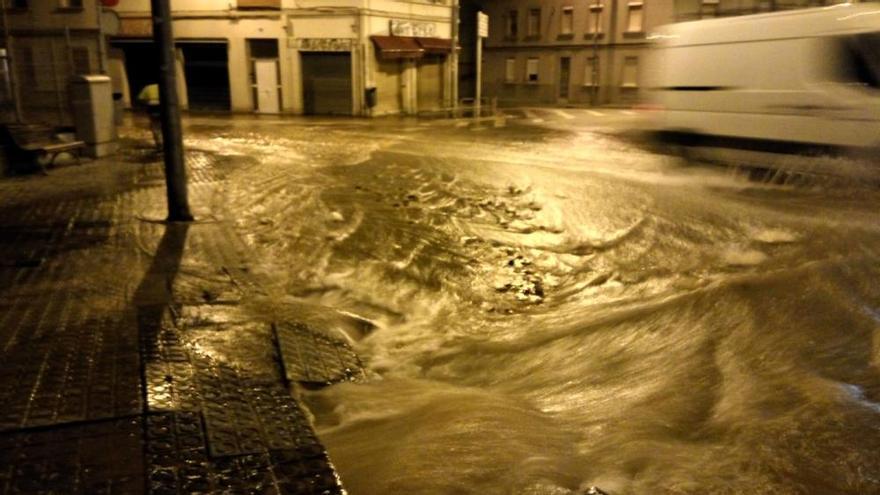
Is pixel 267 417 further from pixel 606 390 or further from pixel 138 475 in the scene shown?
pixel 606 390

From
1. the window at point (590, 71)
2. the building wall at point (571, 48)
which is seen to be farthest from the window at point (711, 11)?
the window at point (590, 71)

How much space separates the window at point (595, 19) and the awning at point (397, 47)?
1438 cm

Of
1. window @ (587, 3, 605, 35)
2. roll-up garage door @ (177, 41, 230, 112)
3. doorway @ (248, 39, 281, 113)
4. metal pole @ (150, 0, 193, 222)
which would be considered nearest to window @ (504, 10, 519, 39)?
window @ (587, 3, 605, 35)

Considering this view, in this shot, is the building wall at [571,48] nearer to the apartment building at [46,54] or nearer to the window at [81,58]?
the apartment building at [46,54]

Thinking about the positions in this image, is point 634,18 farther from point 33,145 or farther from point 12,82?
point 33,145

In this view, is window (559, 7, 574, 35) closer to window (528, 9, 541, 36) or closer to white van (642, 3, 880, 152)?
window (528, 9, 541, 36)

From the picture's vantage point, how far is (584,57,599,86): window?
42531 millimetres

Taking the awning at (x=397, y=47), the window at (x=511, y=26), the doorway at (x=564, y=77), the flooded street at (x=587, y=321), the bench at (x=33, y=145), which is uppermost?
the window at (x=511, y=26)

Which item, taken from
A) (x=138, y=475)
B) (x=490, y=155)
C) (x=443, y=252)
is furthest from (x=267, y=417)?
(x=490, y=155)

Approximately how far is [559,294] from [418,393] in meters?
2.81

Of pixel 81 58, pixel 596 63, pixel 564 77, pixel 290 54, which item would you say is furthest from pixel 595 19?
pixel 81 58

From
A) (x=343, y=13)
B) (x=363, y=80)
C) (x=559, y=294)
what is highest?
(x=343, y=13)

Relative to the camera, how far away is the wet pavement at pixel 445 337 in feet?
13.1

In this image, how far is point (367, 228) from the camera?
387 inches
